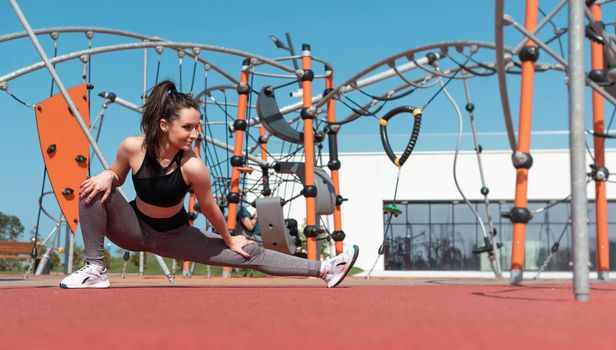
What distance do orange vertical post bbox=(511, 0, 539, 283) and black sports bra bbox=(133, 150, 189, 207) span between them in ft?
7.27

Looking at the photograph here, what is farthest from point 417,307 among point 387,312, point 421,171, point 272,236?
point 421,171

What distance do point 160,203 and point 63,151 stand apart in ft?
16.3

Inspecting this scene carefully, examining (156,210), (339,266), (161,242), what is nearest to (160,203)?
(156,210)

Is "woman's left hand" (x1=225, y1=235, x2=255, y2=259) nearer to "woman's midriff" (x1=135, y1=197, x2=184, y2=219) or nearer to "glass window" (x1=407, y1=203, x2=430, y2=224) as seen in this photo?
"woman's midriff" (x1=135, y1=197, x2=184, y2=219)

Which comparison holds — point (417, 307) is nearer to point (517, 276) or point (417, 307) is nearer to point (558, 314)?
point (558, 314)

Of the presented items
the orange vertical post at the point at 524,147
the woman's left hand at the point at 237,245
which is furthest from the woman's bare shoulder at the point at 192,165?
the orange vertical post at the point at 524,147

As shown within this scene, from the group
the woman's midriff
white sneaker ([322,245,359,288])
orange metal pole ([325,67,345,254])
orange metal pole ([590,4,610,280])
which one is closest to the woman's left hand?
the woman's midriff

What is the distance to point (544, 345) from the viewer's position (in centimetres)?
161

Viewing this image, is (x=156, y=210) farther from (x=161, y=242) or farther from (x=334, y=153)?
(x=334, y=153)

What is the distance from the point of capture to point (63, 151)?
27.9 feet

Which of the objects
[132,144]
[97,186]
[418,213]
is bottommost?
[97,186]

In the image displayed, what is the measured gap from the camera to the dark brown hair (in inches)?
154

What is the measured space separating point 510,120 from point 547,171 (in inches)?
917

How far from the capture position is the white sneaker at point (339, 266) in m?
4.34
